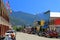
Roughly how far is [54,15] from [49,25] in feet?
30.1

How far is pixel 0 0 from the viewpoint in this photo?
180ft

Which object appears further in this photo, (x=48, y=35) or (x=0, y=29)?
(x=48, y=35)

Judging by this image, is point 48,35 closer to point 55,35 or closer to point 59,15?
point 55,35

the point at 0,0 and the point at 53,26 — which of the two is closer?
the point at 0,0

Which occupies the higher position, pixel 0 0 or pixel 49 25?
pixel 0 0

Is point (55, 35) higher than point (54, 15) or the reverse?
the reverse

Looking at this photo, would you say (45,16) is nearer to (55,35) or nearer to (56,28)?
(56,28)

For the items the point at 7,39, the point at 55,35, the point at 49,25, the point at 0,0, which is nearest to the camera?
the point at 7,39

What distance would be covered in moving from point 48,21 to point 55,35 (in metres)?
32.7

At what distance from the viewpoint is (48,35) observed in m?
59.9

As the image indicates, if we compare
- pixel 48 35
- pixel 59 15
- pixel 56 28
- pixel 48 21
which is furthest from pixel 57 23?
pixel 48 35

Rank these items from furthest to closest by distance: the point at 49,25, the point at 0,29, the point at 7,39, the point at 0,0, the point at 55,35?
the point at 49,25, the point at 55,35, the point at 0,0, the point at 0,29, the point at 7,39

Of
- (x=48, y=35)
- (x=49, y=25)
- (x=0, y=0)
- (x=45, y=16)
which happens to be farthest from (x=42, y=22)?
(x=0, y=0)

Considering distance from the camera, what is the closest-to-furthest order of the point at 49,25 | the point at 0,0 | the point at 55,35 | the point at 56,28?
the point at 0,0
the point at 55,35
the point at 56,28
the point at 49,25
